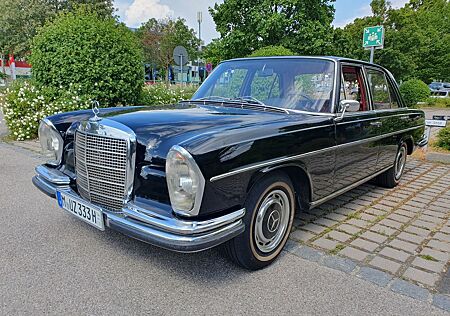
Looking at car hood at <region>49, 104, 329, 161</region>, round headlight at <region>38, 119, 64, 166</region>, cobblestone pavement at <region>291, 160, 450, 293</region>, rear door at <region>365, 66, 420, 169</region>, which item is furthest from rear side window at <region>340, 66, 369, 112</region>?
round headlight at <region>38, 119, 64, 166</region>

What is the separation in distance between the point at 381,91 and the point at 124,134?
11.9 ft

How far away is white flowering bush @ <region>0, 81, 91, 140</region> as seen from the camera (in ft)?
25.4

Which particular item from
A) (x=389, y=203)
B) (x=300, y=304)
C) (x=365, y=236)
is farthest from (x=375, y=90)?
(x=300, y=304)

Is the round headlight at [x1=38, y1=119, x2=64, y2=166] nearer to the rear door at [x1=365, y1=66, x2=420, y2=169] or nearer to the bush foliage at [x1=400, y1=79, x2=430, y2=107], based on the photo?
the rear door at [x1=365, y1=66, x2=420, y2=169]

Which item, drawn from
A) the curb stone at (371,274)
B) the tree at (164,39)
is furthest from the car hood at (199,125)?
the tree at (164,39)

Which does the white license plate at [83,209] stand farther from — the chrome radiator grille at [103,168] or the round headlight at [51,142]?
the round headlight at [51,142]

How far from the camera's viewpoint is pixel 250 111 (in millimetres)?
3268

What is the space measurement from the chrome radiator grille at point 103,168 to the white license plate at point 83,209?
0.31 feet

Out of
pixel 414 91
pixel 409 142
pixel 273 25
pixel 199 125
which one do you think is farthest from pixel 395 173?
pixel 414 91

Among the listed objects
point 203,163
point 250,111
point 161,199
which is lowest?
point 161,199

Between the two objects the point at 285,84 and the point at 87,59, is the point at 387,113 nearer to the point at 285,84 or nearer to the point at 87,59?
the point at 285,84

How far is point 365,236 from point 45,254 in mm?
3052

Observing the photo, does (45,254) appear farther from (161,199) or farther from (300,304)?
(300,304)

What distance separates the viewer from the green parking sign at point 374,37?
339 inches
